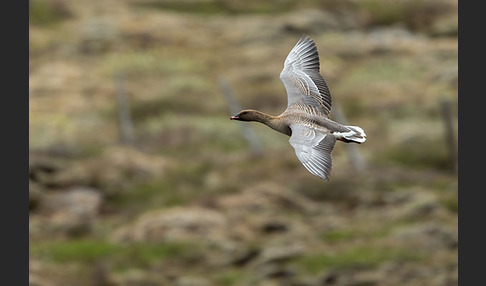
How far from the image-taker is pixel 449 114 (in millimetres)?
41656

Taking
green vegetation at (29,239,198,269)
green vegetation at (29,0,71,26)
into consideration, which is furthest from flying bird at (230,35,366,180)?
green vegetation at (29,0,71,26)

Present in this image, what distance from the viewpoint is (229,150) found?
45.7 metres

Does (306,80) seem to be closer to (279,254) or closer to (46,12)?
(279,254)

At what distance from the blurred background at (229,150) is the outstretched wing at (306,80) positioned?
742 inches

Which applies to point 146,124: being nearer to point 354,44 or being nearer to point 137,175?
point 137,175

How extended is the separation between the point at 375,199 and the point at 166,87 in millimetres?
20647

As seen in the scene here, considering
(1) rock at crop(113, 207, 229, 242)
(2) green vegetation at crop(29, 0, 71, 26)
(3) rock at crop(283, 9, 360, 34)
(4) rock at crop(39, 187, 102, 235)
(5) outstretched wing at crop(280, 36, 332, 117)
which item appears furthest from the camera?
(2) green vegetation at crop(29, 0, 71, 26)

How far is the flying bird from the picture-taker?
1257 centimetres

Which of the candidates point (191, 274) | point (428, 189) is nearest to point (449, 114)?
point (428, 189)

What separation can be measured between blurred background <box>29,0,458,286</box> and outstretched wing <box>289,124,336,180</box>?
69.0ft

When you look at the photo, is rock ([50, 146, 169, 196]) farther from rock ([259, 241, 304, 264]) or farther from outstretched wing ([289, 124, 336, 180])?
outstretched wing ([289, 124, 336, 180])

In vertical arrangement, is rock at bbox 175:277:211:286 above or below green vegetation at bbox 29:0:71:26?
below

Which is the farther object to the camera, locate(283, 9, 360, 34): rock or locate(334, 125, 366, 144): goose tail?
locate(283, 9, 360, 34): rock

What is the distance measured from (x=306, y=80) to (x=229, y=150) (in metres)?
30.3
